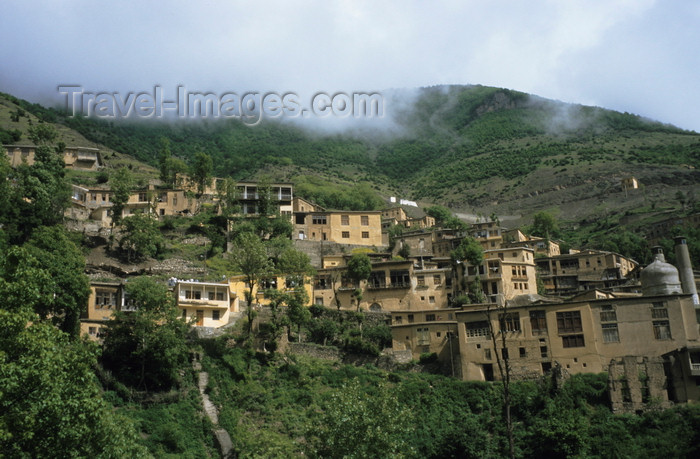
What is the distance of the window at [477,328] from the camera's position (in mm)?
55000

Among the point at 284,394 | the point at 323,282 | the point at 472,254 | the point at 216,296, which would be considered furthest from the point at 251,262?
the point at 472,254

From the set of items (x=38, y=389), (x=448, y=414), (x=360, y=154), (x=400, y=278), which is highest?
(x=360, y=154)

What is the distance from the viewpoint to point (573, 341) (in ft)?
174

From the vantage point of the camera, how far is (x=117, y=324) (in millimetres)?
45781

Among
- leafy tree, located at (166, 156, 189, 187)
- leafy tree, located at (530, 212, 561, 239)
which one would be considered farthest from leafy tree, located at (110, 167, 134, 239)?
leafy tree, located at (530, 212, 561, 239)

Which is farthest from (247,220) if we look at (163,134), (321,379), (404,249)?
(163,134)

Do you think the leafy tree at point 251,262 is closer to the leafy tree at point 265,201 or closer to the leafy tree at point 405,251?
the leafy tree at point 265,201

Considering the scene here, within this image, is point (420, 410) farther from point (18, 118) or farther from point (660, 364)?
point (18, 118)

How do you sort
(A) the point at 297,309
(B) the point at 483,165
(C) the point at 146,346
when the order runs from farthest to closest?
(B) the point at 483,165, (A) the point at 297,309, (C) the point at 146,346

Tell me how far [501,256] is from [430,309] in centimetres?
1114

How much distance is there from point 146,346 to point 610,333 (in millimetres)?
32338

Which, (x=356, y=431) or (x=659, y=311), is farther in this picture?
(x=659, y=311)

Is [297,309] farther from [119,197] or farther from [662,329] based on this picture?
[119,197]

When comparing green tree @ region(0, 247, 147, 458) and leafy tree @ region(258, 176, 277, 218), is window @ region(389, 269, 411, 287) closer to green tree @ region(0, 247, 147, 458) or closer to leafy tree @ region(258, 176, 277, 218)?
leafy tree @ region(258, 176, 277, 218)
